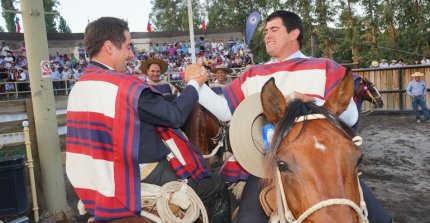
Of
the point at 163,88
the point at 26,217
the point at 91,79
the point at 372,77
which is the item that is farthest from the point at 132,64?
the point at 91,79

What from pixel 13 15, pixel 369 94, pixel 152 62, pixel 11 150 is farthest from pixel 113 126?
pixel 13 15

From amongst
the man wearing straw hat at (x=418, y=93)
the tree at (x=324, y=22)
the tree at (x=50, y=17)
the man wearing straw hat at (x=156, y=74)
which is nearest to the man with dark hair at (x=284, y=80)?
the man wearing straw hat at (x=156, y=74)

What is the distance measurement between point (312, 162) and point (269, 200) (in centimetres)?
55

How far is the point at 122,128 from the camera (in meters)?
2.09

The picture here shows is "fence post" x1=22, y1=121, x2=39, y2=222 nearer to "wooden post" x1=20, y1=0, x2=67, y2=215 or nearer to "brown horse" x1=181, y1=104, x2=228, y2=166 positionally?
"wooden post" x1=20, y1=0, x2=67, y2=215

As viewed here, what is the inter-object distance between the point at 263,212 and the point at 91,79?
1.39 m

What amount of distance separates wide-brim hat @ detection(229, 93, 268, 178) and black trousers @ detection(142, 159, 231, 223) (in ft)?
1.95

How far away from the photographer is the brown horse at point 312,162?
1.57 m

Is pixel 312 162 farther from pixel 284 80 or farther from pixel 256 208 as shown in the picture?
pixel 284 80

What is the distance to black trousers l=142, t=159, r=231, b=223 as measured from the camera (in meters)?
2.43

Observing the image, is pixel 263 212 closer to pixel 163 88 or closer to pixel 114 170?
pixel 114 170

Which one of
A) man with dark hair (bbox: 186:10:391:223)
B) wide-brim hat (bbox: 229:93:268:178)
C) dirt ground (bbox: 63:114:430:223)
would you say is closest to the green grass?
dirt ground (bbox: 63:114:430:223)

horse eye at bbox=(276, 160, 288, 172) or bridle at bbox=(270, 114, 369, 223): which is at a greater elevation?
horse eye at bbox=(276, 160, 288, 172)

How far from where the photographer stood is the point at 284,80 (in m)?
2.51
